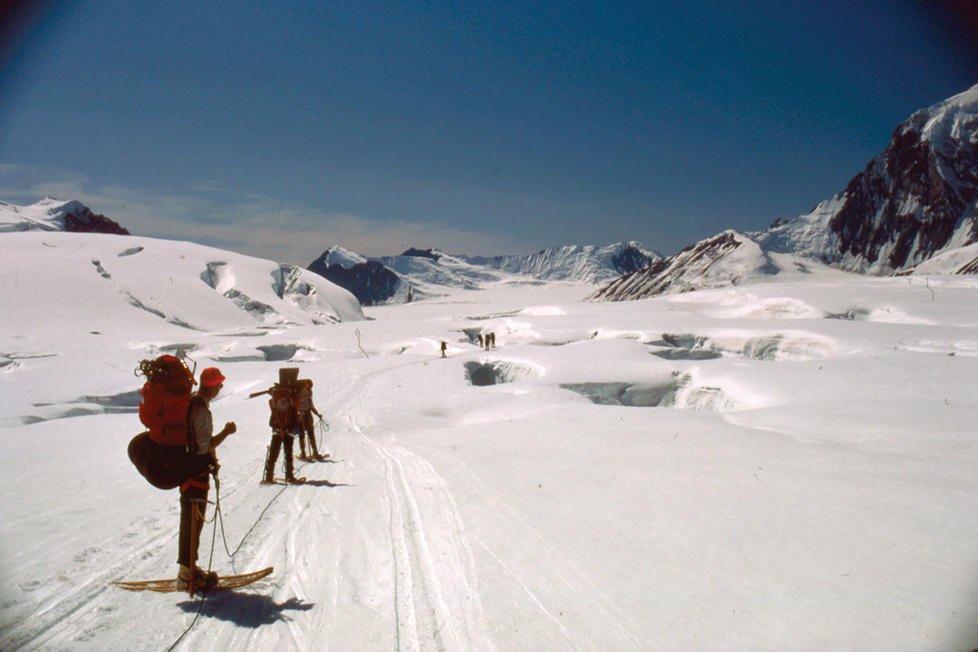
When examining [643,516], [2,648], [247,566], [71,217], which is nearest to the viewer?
[2,648]

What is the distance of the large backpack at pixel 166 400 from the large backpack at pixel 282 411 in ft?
15.2

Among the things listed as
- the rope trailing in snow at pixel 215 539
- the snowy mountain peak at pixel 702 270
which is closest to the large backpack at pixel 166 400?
the rope trailing in snow at pixel 215 539

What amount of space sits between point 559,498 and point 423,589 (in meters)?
2.93

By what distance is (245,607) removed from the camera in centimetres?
441

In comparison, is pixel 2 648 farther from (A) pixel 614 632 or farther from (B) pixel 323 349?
(B) pixel 323 349

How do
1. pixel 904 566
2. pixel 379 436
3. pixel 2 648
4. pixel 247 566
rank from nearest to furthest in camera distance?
pixel 2 648 < pixel 904 566 < pixel 247 566 < pixel 379 436

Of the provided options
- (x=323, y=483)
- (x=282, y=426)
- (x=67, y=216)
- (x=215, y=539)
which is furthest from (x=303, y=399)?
(x=67, y=216)

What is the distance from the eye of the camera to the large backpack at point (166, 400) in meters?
4.25

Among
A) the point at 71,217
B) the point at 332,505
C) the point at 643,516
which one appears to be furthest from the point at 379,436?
the point at 71,217

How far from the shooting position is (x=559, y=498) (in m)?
7.10

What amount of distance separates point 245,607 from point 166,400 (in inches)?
80.5

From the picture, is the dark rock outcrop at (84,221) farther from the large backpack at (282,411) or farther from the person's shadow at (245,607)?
the person's shadow at (245,607)

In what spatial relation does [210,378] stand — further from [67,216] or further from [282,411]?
[67,216]

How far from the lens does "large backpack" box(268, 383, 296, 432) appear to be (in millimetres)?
8930
